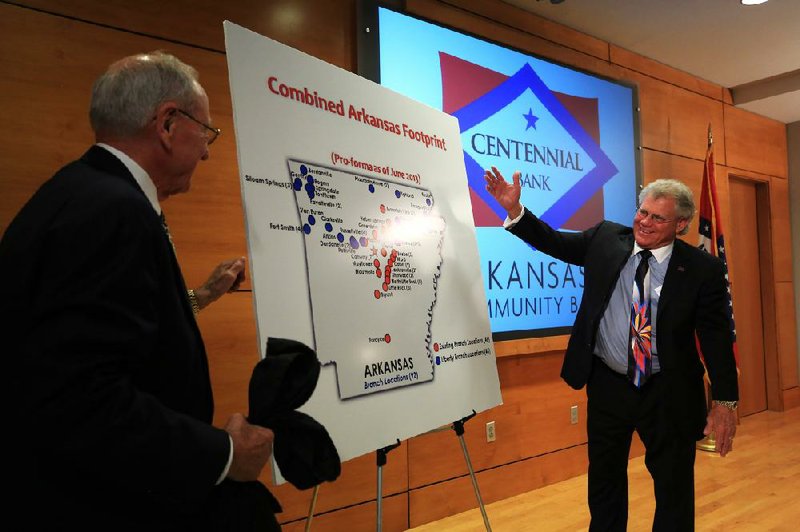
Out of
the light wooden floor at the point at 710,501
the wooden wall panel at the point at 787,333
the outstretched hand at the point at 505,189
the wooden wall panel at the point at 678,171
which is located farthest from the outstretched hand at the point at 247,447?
the wooden wall panel at the point at 787,333

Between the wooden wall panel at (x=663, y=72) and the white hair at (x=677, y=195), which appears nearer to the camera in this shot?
the white hair at (x=677, y=195)

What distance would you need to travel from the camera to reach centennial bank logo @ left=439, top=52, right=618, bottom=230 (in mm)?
3311

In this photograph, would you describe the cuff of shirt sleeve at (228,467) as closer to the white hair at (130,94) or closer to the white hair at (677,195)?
the white hair at (130,94)

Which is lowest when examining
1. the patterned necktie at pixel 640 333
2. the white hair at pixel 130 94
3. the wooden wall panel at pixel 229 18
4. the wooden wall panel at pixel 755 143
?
the patterned necktie at pixel 640 333

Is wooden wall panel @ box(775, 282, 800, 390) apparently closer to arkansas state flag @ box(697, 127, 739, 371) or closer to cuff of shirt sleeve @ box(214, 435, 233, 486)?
arkansas state flag @ box(697, 127, 739, 371)

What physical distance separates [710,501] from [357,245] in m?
2.87

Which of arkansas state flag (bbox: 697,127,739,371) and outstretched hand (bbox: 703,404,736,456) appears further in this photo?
arkansas state flag (bbox: 697,127,739,371)

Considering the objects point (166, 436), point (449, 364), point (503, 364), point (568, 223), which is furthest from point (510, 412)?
point (166, 436)

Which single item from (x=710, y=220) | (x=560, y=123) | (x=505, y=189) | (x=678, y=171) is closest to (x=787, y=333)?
(x=710, y=220)

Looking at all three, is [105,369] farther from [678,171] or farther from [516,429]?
[678,171]

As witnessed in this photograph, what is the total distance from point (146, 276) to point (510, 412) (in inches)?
115

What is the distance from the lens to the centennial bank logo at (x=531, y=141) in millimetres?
3311

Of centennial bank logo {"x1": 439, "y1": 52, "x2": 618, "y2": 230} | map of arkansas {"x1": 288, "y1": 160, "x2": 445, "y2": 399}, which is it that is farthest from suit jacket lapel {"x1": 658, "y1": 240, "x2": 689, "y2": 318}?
centennial bank logo {"x1": 439, "y1": 52, "x2": 618, "y2": 230}

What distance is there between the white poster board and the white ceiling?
223 centimetres
